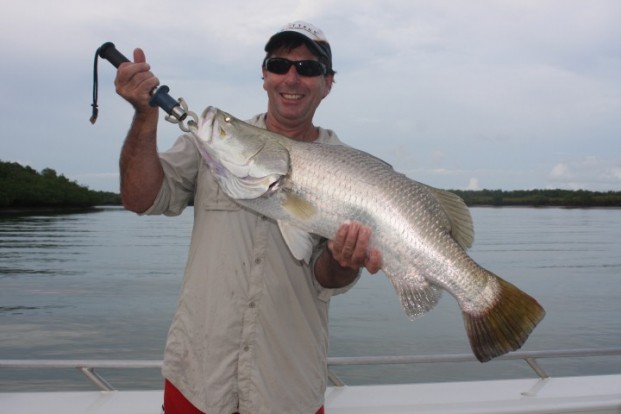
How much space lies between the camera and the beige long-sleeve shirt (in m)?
2.69

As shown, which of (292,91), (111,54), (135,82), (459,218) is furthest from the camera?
(292,91)

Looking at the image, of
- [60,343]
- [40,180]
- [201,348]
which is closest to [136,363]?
[201,348]

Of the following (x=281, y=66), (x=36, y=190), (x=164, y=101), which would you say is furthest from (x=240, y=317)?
(x=36, y=190)

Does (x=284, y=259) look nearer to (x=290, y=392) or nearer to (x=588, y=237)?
(x=290, y=392)

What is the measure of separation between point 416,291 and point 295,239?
60cm

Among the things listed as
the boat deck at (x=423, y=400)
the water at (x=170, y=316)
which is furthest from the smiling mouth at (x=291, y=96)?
the water at (x=170, y=316)

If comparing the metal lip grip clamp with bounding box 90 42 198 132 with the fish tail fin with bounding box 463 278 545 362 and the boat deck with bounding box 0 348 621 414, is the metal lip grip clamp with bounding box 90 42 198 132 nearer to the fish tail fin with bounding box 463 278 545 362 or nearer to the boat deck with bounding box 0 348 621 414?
the fish tail fin with bounding box 463 278 545 362

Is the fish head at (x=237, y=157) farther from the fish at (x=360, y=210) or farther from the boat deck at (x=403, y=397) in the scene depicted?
the boat deck at (x=403, y=397)

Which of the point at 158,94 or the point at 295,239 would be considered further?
the point at 295,239

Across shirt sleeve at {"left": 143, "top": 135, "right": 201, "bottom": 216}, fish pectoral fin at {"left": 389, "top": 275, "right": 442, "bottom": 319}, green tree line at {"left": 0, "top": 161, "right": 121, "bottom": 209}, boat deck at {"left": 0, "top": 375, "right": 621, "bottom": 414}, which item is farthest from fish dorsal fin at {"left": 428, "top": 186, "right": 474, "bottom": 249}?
green tree line at {"left": 0, "top": 161, "right": 121, "bottom": 209}

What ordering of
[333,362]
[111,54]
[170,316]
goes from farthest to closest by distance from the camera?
[170,316], [333,362], [111,54]

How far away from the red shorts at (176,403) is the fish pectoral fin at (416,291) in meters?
1.07

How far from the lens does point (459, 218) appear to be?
2.86 meters

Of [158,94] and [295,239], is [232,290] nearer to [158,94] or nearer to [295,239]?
[295,239]
